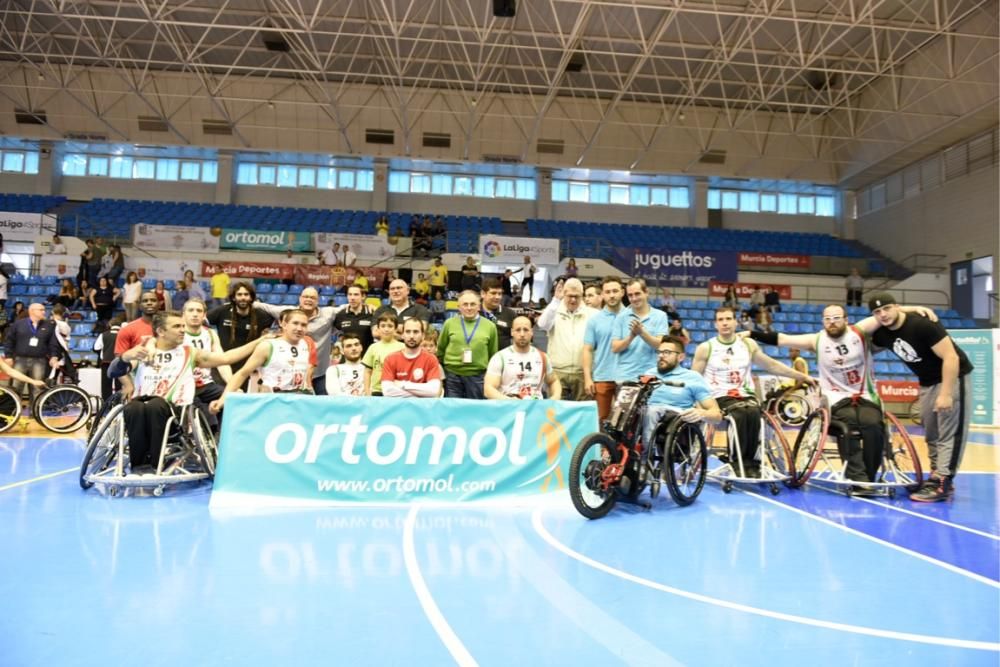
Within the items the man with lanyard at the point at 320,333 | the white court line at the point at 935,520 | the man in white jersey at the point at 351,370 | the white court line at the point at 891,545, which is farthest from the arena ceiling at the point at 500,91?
the white court line at the point at 891,545

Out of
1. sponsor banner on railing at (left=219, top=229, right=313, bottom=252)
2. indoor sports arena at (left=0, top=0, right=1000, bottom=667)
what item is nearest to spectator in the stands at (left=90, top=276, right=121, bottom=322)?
indoor sports arena at (left=0, top=0, right=1000, bottom=667)

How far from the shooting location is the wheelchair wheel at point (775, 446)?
18.1 ft

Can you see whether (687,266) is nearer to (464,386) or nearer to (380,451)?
(464,386)

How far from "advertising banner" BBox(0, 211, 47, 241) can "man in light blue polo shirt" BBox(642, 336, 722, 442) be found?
17991mm

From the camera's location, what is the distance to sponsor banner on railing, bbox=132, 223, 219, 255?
58.2 feet

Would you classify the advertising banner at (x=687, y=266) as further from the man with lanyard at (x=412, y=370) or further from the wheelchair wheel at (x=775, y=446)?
the man with lanyard at (x=412, y=370)

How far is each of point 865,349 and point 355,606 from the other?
15.5 ft

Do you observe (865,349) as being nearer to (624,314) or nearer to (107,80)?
(624,314)

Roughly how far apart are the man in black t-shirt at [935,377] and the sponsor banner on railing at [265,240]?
51.5ft

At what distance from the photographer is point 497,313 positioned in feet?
20.5

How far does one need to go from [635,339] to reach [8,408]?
7.75 m

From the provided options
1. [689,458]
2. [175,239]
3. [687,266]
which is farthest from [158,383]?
[687,266]

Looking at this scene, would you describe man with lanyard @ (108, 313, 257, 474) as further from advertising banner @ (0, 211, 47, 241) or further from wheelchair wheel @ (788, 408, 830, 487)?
advertising banner @ (0, 211, 47, 241)

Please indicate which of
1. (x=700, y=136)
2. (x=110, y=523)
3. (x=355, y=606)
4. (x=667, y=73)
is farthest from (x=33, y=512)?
(x=700, y=136)
